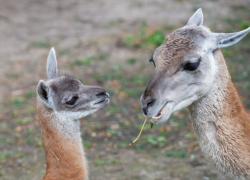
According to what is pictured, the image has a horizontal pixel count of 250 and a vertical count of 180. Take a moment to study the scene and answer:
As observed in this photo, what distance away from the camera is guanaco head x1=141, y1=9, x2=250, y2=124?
3.84 m

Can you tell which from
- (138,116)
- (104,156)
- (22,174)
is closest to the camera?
(22,174)

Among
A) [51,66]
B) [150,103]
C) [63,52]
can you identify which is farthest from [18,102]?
[150,103]

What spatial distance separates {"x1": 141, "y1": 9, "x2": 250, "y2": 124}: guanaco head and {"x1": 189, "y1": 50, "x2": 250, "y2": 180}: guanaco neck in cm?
11

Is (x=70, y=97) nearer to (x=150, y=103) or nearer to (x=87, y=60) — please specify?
(x=150, y=103)

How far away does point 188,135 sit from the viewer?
22.3 feet

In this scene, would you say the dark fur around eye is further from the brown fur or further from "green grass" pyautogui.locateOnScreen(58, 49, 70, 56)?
"green grass" pyautogui.locateOnScreen(58, 49, 70, 56)

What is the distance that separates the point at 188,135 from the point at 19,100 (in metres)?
4.08

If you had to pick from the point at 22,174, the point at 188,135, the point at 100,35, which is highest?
the point at 100,35

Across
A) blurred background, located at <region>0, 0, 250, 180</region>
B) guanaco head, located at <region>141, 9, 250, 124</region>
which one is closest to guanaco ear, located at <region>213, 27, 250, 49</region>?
guanaco head, located at <region>141, 9, 250, 124</region>

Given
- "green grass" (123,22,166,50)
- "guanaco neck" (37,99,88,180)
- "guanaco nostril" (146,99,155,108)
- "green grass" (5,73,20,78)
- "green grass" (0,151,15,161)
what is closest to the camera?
"guanaco nostril" (146,99,155,108)

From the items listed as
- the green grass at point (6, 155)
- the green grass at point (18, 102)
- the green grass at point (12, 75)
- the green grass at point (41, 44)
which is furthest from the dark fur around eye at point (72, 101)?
the green grass at point (41, 44)

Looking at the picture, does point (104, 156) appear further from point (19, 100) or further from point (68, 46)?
point (68, 46)

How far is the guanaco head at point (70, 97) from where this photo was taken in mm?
4422

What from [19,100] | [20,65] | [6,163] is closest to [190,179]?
[6,163]
